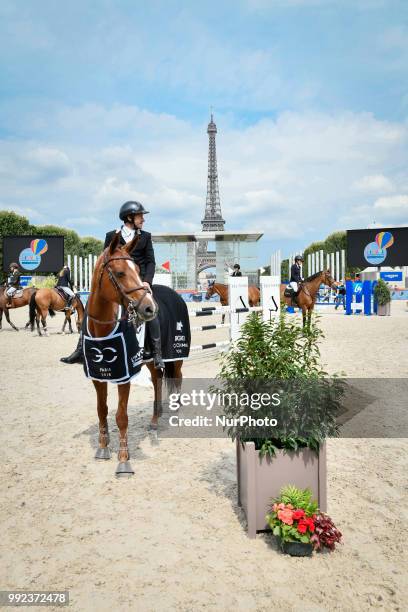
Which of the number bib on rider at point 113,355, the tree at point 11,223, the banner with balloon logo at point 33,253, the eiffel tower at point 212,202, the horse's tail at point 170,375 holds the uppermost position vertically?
the eiffel tower at point 212,202

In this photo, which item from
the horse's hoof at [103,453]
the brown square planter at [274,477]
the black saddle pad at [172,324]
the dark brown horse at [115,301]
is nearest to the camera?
the brown square planter at [274,477]

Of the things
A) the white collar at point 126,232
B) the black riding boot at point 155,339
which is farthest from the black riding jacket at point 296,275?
the white collar at point 126,232

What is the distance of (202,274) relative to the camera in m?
108

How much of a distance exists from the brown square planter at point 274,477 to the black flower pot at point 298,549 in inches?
12.7

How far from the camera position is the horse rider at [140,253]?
537cm

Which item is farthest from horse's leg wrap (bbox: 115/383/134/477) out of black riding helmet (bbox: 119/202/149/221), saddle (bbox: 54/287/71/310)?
saddle (bbox: 54/287/71/310)

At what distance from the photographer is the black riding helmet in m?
5.33

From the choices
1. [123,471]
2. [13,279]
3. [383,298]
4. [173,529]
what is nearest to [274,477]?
[173,529]

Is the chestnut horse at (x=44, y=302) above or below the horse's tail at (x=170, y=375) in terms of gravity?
above

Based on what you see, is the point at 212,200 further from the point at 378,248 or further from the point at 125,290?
the point at 125,290

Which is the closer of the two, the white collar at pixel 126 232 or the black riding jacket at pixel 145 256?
the white collar at pixel 126 232

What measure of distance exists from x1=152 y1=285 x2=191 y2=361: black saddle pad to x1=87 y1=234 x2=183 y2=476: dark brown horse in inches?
55.9

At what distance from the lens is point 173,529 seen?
3609 mm

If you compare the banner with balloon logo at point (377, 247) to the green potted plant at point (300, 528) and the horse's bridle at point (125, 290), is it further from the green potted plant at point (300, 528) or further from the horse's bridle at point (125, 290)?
the green potted plant at point (300, 528)
